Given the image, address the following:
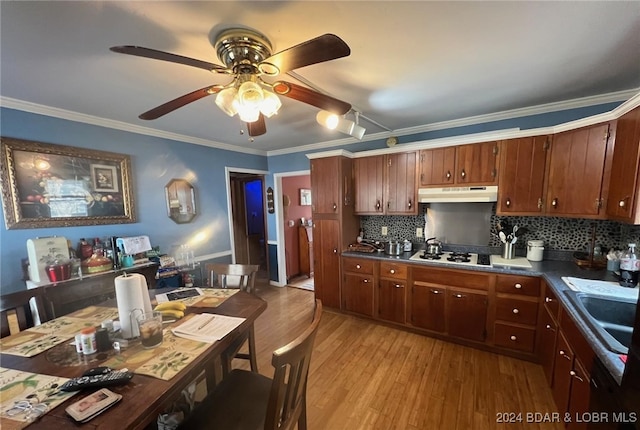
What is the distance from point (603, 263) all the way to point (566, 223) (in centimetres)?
45

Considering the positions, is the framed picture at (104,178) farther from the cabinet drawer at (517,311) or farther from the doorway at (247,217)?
the cabinet drawer at (517,311)

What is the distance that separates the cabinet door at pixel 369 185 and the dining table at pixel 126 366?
2111 mm

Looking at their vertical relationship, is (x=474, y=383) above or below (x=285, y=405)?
below

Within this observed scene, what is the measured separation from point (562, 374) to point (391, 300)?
1.46 metres

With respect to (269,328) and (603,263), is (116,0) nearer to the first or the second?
(269,328)

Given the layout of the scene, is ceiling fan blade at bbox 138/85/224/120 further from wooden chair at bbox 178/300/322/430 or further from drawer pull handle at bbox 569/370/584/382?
drawer pull handle at bbox 569/370/584/382

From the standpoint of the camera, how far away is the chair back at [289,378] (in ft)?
2.89

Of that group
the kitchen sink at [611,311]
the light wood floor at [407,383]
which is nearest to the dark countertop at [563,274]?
the kitchen sink at [611,311]

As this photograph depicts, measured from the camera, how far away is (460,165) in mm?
2588

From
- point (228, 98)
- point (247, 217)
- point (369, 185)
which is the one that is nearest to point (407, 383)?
point (369, 185)

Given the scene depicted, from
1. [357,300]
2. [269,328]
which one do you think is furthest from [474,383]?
[269,328]

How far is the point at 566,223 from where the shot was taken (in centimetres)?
238

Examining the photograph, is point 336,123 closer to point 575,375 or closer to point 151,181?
point 575,375

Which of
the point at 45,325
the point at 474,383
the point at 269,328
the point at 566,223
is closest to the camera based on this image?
the point at 45,325
